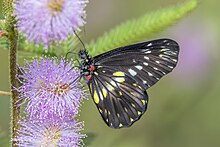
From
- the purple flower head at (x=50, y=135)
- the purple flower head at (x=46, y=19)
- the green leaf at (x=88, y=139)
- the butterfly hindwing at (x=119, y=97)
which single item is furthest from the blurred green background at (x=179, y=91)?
the purple flower head at (x=46, y=19)

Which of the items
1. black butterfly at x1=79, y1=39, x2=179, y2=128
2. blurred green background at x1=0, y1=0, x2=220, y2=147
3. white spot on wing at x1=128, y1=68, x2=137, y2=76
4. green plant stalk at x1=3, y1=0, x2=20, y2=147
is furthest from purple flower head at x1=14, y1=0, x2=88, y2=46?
blurred green background at x1=0, y1=0, x2=220, y2=147

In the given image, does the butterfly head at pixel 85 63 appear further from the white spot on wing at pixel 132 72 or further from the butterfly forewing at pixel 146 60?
the white spot on wing at pixel 132 72

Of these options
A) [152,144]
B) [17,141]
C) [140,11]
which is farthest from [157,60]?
[140,11]

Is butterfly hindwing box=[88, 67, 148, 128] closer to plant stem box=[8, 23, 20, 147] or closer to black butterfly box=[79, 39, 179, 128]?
black butterfly box=[79, 39, 179, 128]

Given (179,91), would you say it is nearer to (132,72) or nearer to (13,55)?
(132,72)

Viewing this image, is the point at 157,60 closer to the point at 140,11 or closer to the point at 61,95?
the point at 61,95

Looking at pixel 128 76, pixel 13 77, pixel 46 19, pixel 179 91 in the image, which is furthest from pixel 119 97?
pixel 179 91
